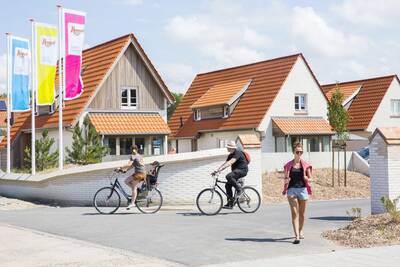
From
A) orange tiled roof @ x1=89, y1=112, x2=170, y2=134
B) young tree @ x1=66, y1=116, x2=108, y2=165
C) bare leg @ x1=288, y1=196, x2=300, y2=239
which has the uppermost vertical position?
orange tiled roof @ x1=89, y1=112, x2=170, y2=134

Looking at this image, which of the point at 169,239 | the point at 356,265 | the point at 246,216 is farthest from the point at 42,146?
the point at 356,265

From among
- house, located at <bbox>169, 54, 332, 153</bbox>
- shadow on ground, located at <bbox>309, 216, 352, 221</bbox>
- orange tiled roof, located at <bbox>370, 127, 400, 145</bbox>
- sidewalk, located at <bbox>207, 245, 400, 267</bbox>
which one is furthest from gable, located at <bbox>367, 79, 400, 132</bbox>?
sidewalk, located at <bbox>207, 245, 400, 267</bbox>

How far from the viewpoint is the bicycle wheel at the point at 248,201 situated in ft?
56.2

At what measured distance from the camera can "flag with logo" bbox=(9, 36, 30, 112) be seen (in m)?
28.1

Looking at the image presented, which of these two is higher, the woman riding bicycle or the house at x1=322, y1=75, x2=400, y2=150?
the house at x1=322, y1=75, x2=400, y2=150

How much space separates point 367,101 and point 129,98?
76.1 ft

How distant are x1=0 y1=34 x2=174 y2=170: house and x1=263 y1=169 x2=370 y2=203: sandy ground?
927 cm

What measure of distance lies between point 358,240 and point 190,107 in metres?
37.1

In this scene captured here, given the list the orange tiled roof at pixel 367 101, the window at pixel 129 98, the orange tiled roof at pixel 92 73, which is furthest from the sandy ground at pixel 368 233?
the orange tiled roof at pixel 367 101

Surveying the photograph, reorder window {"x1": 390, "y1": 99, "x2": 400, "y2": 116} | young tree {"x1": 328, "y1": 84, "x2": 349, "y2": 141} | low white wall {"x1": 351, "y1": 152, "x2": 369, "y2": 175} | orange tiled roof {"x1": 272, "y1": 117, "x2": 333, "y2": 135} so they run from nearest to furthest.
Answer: young tree {"x1": 328, "y1": 84, "x2": 349, "y2": 141} → low white wall {"x1": 351, "y1": 152, "x2": 369, "y2": 175} → orange tiled roof {"x1": 272, "y1": 117, "x2": 333, "y2": 135} → window {"x1": 390, "y1": 99, "x2": 400, "y2": 116}

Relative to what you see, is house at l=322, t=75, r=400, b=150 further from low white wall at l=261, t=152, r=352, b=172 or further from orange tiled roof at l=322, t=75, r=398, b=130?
low white wall at l=261, t=152, r=352, b=172

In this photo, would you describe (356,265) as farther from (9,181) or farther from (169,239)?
(9,181)

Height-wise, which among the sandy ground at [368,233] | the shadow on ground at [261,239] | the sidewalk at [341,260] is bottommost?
the shadow on ground at [261,239]

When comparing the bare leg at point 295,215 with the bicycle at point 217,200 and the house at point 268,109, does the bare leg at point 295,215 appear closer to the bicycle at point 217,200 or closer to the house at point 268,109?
the bicycle at point 217,200
